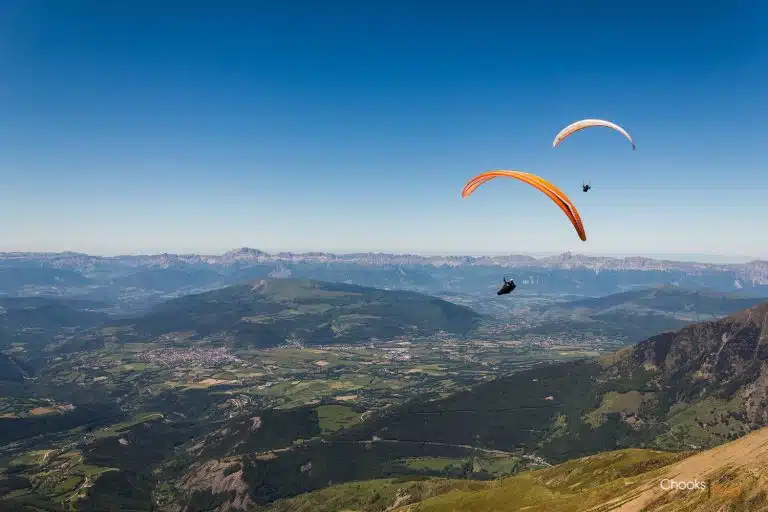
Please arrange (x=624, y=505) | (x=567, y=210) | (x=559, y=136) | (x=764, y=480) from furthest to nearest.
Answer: (x=624, y=505), (x=764, y=480), (x=559, y=136), (x=567, y=210)

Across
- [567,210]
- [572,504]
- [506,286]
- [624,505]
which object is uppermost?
[567,210]

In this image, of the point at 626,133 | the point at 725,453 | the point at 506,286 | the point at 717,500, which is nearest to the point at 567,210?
the point at 506,286

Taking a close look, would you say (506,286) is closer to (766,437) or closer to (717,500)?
(717,500)

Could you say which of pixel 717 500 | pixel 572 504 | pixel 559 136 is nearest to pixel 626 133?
pixel 559 136

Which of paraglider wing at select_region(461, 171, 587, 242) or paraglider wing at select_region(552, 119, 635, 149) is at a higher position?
paraglider wing at select_region(552, 119, 635, 149)

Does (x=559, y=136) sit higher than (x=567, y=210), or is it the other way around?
(x=559, y=136)

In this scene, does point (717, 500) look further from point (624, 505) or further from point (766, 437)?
point (766, 437)

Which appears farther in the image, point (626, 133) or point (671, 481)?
point (671, 481)

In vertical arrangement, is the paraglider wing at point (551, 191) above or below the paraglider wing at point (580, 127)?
below

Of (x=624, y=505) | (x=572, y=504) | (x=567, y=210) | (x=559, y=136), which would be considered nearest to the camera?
(x=567, y=210)
